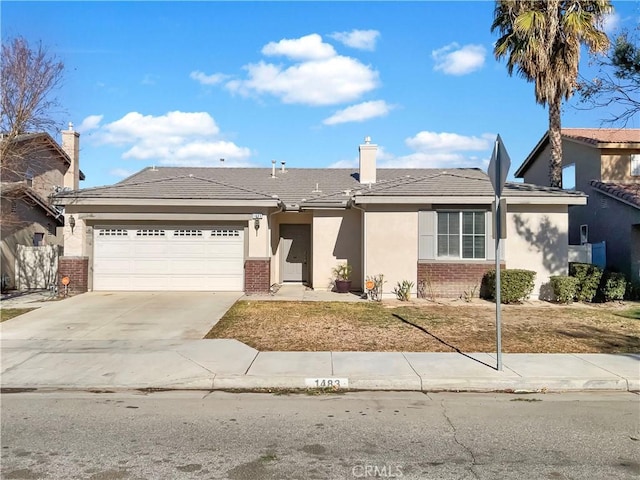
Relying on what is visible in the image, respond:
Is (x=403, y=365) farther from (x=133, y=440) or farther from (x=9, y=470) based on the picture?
(x=9, y=470)

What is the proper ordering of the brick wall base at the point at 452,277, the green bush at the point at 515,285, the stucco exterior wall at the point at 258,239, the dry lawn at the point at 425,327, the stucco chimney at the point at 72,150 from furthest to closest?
1. the stucco chimney at the point at 72,150
2. the stucco exterior wall at the point at 258,239
3. the brick wall base at the point at 452,277
4. the green bush at the point at 515,285
5. the dry lawn at the point at 425,327

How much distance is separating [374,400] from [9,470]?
3.87 metres

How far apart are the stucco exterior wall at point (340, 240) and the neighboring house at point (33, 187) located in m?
9.25

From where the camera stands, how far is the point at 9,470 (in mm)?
4113

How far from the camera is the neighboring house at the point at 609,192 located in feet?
52.7

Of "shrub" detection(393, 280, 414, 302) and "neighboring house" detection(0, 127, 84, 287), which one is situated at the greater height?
"neighboring house" detection(0, 127, 84, 287)

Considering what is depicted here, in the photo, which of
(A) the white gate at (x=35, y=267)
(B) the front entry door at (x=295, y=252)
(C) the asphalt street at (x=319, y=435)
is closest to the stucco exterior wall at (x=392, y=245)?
(B) the front entry door at (x=295, y=252)

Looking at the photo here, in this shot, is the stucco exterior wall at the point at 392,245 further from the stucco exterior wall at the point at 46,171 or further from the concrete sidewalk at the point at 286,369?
the stucco exterior wall at the point at 46,171

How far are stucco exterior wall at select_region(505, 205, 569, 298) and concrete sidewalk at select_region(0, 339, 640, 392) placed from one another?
23.3ft

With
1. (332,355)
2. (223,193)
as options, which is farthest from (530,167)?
(332,355)

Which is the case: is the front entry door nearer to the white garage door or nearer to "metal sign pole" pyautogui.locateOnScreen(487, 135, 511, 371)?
the white garage door

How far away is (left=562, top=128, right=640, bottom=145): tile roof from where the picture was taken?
19695mm

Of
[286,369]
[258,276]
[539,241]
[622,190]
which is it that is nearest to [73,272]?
[258,276]

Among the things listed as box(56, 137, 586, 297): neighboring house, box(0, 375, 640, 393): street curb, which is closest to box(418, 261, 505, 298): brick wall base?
box(56, 137, 586, 297): neighboring house
